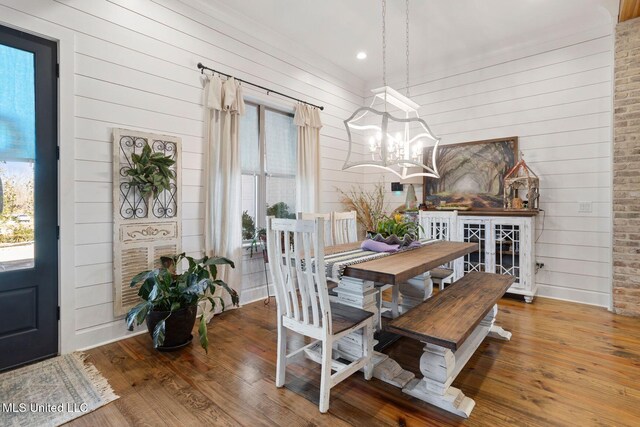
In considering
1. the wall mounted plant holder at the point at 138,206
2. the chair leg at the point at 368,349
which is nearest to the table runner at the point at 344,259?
the chair leg at the point at 368,349

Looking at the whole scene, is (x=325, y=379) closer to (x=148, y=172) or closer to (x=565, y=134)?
(x=148, y=172)

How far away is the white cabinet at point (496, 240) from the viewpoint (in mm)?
3762

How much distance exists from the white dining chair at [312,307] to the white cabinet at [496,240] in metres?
2.25

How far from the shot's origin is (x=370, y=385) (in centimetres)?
213

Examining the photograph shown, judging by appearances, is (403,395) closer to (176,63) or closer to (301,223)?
(301,223)

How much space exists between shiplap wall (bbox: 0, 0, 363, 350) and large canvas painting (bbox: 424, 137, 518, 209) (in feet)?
9.34

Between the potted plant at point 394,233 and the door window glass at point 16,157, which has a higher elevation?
the door window glass at point 16,157

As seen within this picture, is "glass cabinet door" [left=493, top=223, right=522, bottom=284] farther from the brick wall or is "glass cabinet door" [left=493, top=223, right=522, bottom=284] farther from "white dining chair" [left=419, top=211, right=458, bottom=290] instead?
the brick wall

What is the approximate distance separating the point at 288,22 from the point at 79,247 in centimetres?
318

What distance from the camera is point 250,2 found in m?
3.38

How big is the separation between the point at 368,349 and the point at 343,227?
1.55m

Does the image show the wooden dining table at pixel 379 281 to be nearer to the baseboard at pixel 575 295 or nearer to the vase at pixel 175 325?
the vase at pixel 175 325

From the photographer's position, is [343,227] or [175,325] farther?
[343,227]

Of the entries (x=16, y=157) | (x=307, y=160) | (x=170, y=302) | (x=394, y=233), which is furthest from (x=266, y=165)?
(x=16, y=157)
